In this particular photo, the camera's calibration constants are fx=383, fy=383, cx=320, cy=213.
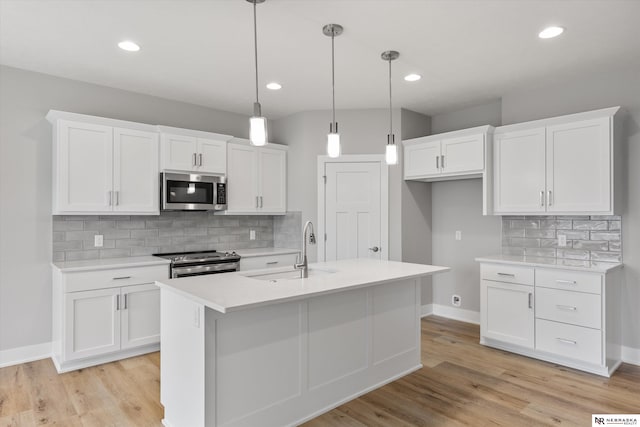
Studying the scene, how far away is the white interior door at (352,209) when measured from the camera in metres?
4.76

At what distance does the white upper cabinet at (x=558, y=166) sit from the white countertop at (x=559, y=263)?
46 centimetres

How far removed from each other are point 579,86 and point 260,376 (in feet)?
12.8

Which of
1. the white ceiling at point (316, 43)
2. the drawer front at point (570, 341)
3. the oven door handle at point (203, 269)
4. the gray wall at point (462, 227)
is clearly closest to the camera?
the white ceiling at point (316, 43)

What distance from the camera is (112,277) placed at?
3.45 meters

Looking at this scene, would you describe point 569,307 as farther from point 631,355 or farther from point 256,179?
point 256,179

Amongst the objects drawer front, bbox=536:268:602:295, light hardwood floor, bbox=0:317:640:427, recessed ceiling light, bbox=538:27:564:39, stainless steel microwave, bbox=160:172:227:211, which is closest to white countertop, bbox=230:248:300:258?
stainless steel microwave, bbox=160:172:227:211

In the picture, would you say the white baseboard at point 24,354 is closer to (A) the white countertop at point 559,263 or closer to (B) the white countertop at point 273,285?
(B) the white countertop at point 273,285

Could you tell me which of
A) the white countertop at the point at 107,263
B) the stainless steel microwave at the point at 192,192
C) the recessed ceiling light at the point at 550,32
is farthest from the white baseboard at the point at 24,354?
the recessed ceiling light at the point at 550,32

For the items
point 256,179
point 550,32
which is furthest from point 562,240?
point 256,179

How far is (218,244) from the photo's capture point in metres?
4.84

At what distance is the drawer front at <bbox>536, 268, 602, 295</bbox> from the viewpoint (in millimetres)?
3172

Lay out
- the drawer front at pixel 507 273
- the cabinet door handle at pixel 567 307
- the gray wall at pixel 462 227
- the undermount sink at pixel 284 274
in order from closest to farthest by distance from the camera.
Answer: the undermount sink at pixel 284 274 < the cabinet door handle at pixel 567 307 < the drawer front at pixel 507 273 < the gray wall at pixel 462 227

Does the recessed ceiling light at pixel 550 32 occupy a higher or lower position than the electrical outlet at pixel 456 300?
higher

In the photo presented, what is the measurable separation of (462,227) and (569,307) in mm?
1664
